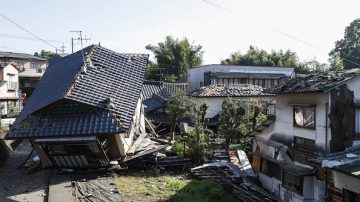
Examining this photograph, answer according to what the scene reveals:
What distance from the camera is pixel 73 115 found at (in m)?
19.0

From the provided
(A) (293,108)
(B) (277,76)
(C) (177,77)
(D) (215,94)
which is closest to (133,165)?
(A) (293,108)

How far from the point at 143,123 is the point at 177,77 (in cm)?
3230

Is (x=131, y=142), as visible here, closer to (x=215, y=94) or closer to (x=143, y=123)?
(x=143, y=123)

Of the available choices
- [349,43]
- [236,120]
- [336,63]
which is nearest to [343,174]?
[236,120]

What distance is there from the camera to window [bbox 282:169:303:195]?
1388 centimetres

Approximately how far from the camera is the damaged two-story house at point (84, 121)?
58.5ft

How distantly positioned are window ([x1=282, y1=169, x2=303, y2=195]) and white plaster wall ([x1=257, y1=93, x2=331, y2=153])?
1.61m

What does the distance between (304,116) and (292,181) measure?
2729 mm

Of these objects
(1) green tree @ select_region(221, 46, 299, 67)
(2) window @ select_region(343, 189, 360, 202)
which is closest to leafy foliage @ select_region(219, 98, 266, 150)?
(2) window @ select_region(343, 189, 360, 202)

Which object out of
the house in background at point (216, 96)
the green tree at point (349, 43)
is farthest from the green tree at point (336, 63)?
the house in background at point (216, 96)

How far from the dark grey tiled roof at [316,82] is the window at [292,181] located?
3.43 meters

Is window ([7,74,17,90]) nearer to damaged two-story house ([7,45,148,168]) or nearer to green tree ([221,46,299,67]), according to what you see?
damaged two-story house ([7,45,148,168])

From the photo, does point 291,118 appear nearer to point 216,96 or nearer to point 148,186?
point 148,186

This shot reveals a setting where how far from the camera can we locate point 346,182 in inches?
445
